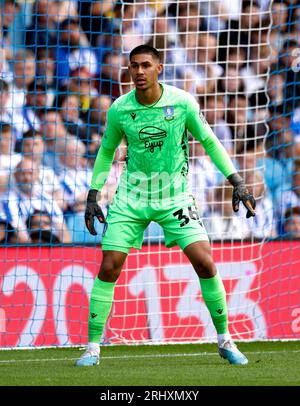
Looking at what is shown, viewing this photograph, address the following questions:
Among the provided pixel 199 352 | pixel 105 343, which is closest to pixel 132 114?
pixel 199 352

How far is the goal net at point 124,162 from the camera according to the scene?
1020 cm

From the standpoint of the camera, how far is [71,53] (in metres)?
11.3

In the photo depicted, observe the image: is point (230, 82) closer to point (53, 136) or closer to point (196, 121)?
point (53, 136)

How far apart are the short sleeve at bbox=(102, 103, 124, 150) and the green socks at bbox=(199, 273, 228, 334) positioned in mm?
1174

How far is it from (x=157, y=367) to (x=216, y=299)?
0.64 m

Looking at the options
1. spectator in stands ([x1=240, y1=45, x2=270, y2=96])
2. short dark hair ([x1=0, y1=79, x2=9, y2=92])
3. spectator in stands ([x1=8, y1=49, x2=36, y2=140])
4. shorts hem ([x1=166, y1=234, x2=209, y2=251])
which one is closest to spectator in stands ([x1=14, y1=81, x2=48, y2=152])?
spectator in stands ([x1=8, y1=49, x2=36, y2=140])

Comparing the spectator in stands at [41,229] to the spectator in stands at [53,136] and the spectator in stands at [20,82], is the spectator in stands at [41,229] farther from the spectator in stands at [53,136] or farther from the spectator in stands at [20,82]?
the spectator in stands at [20,82]

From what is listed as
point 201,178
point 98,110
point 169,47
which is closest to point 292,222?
point 201,178

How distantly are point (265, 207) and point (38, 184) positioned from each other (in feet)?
7.79

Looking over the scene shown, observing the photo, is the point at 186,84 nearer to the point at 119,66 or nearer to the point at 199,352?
the point at 119,66

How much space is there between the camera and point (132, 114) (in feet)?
25.3

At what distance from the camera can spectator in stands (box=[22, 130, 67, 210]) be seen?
1046 centimetres

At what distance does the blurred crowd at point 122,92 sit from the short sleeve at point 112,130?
2.61 metres

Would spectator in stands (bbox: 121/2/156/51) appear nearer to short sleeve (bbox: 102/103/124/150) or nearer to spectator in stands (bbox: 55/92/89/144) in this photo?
spectator in stands (bbox: 55/92/89/144)
